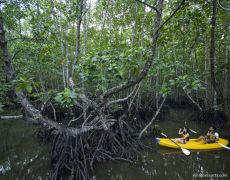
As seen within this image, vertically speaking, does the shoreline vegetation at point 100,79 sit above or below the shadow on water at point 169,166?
above

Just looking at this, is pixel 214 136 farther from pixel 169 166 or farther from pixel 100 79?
pixel 100 79

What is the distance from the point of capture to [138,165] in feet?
17.5

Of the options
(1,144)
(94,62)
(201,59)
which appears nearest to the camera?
(94,62)

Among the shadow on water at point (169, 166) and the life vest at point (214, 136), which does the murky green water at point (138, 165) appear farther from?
the life vest at point (214, 136)

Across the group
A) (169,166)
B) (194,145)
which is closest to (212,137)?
(194,145)

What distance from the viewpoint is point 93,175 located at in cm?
485

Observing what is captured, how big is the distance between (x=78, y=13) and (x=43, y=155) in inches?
160

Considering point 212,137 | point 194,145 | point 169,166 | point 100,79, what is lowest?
point 169,166

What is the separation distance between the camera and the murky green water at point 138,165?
488 centimetres

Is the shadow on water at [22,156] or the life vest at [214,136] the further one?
the life vest at [214,136]

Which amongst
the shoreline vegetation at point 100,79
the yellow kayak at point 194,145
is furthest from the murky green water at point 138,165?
the shoreline vegetation at point 100,79

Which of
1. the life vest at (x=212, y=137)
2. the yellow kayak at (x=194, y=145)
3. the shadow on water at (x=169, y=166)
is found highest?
the life vest at (x=212, y=137)

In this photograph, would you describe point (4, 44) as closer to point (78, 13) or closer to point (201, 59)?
point (78, 13)

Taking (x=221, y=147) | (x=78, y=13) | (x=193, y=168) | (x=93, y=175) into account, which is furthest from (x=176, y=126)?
(x=78, y=13)
